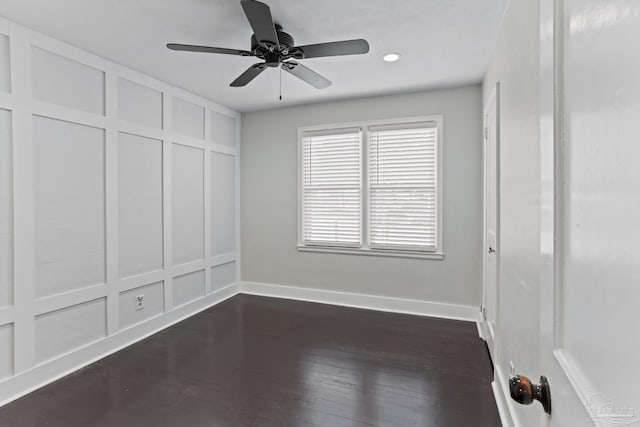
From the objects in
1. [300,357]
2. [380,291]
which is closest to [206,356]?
[300,357]

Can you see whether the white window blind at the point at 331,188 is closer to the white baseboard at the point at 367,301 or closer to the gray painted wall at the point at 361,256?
the gray painted wall at the point at 361,256

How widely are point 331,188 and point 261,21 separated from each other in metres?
2.73

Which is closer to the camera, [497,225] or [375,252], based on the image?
[497,225]

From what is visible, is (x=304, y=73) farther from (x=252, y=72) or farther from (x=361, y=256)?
(x=361, y=256)

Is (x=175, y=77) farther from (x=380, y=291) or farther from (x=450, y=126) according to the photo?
(x=380, y=291)

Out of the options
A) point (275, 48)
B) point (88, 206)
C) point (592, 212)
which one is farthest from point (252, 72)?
point (592, 212)

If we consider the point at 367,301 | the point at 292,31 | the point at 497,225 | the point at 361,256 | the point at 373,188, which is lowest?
the point at 367,301

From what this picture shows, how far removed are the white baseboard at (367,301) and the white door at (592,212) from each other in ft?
11.4

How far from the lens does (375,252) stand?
431 centimetres

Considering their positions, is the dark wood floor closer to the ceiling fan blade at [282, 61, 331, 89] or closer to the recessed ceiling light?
the ceiling fan blade at [282, 61, 331, 89]

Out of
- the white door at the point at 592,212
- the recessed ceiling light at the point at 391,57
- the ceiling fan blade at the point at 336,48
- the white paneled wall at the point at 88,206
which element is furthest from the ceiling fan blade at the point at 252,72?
the white door at the point at 592,212

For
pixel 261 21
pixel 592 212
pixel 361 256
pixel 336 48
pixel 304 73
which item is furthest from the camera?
pixel 361 256

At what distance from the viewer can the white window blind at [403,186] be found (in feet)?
13.2

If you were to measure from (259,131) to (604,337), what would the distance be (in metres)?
4.85
